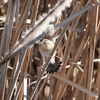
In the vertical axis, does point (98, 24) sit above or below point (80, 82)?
above

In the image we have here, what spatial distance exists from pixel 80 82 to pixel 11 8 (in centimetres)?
50

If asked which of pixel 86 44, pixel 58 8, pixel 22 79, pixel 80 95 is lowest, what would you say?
pixel 80 95

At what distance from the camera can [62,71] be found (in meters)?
1.28

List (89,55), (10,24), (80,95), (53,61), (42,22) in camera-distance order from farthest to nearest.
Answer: (80,95)
(89,55)
(53,61)
(10,24)
(42,22)

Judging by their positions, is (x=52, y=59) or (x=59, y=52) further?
(x=59, y=52)

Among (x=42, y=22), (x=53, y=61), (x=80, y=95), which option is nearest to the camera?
(x=42, y=22)

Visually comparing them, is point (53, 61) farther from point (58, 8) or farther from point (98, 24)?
point (58, 8)

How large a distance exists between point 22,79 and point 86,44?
369 mm

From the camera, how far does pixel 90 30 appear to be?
1229mm

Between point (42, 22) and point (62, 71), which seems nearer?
point (42, 22)

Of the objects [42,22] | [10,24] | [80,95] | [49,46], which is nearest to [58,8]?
[42,22]

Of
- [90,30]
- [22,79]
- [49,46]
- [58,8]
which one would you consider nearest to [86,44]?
[90,30]

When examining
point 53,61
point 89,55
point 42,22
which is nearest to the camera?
point 42,22

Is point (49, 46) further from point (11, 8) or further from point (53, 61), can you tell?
point (11, 8)
